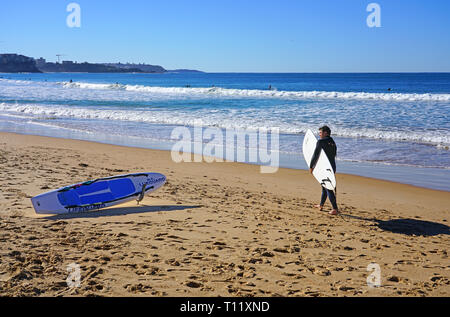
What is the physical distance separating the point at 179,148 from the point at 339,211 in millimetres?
6769

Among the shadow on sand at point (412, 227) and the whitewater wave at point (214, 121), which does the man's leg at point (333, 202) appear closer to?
the shadow on sand at point (412, 227)

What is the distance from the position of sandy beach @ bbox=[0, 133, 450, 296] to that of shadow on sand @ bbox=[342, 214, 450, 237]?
17 mm

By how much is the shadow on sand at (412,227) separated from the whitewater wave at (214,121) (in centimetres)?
769

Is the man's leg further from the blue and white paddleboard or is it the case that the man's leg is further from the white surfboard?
the blue and white paddleboard

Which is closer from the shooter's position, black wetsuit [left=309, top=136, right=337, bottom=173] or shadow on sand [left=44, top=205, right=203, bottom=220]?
shadow on sand [left=44, top=205, right=203, bottom=220]

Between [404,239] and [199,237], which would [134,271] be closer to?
[199,237]

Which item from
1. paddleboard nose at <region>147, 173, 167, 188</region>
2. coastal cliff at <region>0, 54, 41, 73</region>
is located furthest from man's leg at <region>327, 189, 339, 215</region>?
coastal cliff at <region>0, 54, 41, 73</region>

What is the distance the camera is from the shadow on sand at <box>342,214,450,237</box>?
19.5 feet

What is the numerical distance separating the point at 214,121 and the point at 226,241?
49.5 ft

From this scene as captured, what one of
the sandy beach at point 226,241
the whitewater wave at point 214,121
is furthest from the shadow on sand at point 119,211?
the whitewater wave at point 214,121

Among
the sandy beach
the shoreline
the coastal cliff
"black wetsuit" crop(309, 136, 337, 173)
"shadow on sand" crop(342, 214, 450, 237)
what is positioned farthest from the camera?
the coastal cliff

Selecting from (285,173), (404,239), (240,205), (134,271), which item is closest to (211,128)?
(285,173)

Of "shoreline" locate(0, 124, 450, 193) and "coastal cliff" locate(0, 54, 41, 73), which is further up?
"coastal cliff" locate(0, 54, 41, 73)

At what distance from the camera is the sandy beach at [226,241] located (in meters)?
3.84
